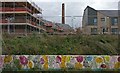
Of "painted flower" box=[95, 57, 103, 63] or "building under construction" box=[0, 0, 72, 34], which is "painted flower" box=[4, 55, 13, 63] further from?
"painted flower" box=[95, 57, 103, 63]

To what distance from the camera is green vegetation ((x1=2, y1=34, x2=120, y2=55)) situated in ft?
39.9

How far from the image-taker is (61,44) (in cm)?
1329

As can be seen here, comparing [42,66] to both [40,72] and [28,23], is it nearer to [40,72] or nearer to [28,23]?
[40,72]

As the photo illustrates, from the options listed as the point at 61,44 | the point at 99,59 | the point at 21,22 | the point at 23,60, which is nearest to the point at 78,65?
the point at 99,59

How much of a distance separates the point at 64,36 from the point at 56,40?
1.00 m

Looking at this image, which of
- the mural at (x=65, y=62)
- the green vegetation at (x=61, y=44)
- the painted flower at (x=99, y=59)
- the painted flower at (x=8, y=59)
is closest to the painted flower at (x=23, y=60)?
the mural at (x=65, y=62)

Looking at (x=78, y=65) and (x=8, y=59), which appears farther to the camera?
(x=78, y=65)

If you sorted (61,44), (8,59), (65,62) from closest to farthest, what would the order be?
(8,59)
(65,62)
(61,44)

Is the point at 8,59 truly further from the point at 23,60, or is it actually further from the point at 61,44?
the point at 61,44

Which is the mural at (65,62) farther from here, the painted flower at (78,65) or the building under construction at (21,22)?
the building under construction at (21,22)

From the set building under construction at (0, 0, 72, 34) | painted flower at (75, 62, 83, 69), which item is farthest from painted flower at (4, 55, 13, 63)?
painted flower at (75, 62, 83, 69)

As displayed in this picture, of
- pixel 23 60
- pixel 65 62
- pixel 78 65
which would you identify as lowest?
pixel 78 65

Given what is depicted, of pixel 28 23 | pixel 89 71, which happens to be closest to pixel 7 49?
pixel 89 71

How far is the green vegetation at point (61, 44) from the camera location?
39.9 feet
